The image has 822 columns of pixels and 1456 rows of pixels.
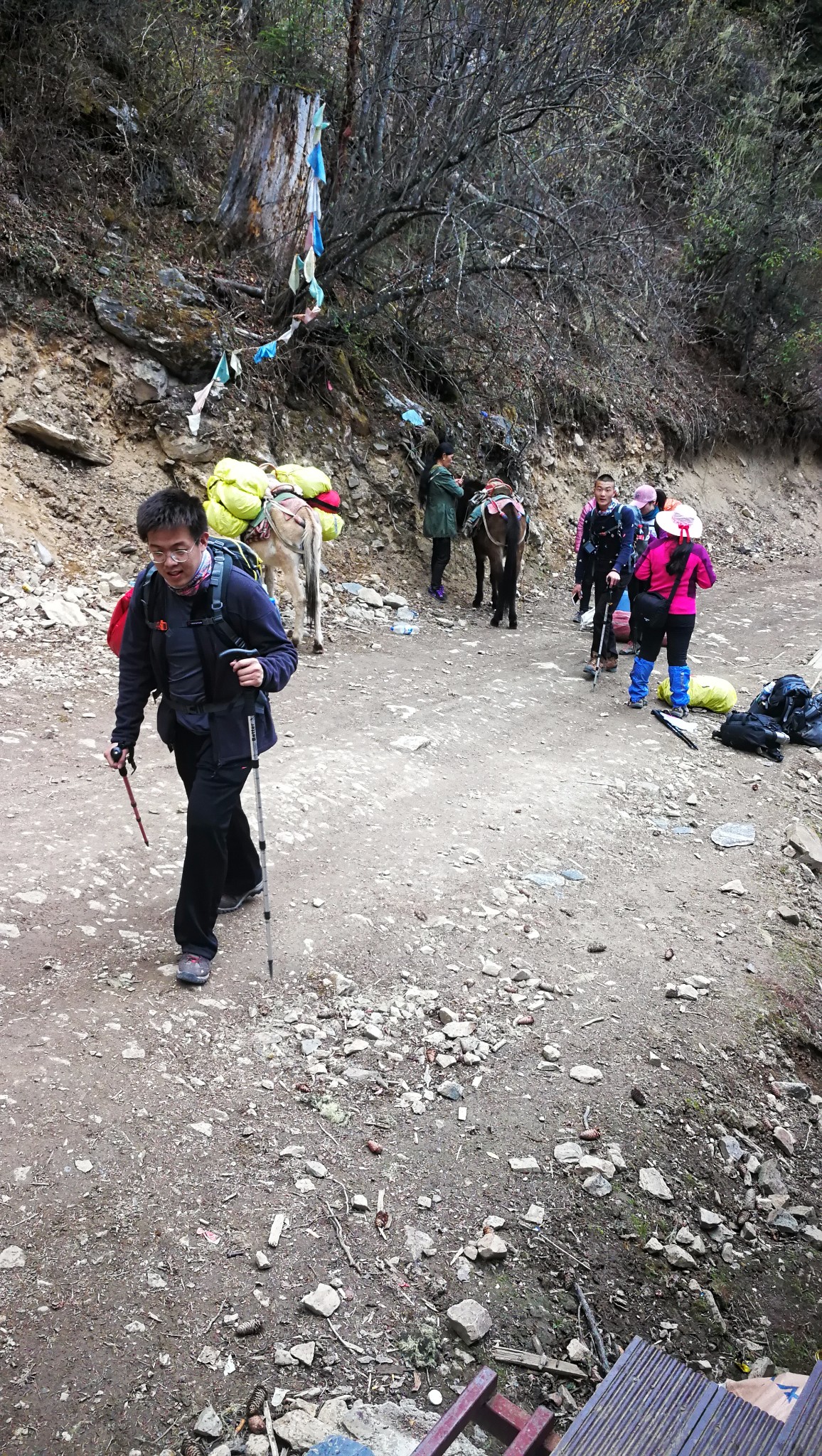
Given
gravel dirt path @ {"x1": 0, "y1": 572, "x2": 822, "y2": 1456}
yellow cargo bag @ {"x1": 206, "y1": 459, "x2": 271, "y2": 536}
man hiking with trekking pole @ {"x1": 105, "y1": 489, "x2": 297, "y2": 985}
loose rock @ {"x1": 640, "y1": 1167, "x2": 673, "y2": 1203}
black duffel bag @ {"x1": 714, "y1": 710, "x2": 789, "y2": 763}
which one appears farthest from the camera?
yellow cargo bag @ {"x1": 206, "y1": 459, "x2": 271, "y2": 536}

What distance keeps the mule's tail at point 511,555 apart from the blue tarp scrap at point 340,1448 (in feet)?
31.8

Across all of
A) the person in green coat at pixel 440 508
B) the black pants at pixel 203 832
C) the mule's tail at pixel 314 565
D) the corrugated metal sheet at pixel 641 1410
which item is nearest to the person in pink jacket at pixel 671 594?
the mule's tail at pixel 314 565

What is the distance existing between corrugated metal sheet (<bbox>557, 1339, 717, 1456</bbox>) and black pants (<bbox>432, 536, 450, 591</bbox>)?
10.8 m

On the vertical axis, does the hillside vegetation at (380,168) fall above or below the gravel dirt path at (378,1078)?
above

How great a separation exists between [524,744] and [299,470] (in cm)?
381

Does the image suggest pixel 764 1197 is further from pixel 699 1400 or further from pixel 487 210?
pixel 487 210

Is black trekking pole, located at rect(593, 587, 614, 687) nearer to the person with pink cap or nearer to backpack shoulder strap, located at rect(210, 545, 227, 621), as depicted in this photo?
the person with pink cap

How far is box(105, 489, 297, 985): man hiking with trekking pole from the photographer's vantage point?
361cm

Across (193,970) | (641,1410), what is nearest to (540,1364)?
(641,1410)

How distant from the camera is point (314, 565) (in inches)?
364

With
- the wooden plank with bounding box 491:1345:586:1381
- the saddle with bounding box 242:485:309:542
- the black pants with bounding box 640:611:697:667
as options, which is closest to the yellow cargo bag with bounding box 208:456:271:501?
the saddle with bounding box 242:485:309:542

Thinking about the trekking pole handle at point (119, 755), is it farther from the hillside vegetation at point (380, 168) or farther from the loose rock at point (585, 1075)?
the hillside vegetation at point (380, 168)

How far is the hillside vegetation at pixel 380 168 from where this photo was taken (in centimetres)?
1024

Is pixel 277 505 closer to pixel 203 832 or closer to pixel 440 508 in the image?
pixel 440 508
